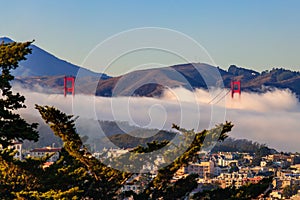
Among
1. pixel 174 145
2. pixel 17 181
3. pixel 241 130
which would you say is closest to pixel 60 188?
pixel 17 181

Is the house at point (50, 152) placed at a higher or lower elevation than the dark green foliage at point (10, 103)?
lower

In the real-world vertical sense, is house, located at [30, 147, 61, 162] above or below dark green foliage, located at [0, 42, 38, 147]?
below

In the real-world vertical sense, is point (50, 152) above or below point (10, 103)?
below

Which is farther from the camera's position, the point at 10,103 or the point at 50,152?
the point at 50,152

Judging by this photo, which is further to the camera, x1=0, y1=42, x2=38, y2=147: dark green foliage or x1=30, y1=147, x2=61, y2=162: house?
x1=30, y1=147, x2=61, y2=162: house

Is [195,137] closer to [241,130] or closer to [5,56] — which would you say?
[5,56]

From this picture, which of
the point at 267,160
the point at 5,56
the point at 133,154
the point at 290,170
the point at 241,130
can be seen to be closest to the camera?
the point at 5,56

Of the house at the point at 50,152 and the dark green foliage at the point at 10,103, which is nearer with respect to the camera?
the dark green foliage at the point at 10,103

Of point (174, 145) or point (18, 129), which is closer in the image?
point (18, 129)
